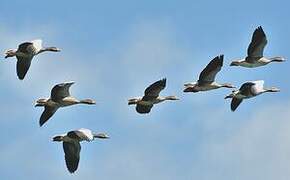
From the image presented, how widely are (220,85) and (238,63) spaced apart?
4.34 ft

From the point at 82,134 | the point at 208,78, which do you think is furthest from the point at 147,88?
the point at 82,134

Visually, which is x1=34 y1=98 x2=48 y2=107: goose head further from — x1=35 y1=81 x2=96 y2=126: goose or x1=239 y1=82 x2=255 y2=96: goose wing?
x1=239 y1=82 x2=255 y2=96: goose wing

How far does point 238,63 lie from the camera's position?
72.3 metres

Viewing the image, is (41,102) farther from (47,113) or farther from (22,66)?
(22,66)

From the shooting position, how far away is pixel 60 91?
69.9 m

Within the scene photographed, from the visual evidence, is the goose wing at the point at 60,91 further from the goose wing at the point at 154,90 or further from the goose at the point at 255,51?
the goose at the point at 255,51

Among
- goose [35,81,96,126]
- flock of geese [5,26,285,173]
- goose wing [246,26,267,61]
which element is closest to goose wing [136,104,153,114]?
flock of geese [5,26,285,173]

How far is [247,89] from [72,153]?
27.8 feet

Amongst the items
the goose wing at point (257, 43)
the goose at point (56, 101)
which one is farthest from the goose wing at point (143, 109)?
the goose wing at point (257, 43)

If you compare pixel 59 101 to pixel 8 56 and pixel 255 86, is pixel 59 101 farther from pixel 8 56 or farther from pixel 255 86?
pixel 255 86

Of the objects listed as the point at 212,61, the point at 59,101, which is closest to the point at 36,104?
the point at 59,101

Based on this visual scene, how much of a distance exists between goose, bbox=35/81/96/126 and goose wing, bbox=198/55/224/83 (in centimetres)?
550

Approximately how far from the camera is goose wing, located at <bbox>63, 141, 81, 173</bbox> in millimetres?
69750

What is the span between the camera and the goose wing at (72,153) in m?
69.8
